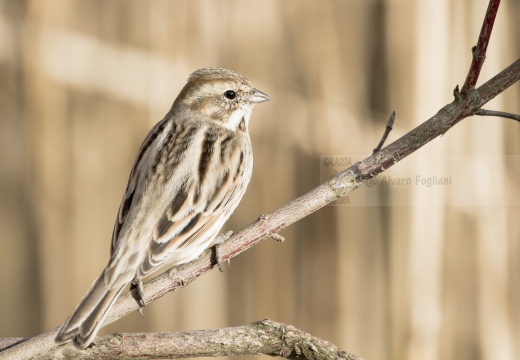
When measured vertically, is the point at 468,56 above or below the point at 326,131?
above

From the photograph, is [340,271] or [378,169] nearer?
[378,169]

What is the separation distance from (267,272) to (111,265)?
162 centimetres

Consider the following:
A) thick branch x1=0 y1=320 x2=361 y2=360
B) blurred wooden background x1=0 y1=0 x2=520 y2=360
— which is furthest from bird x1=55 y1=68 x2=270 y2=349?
blurred wooden background x1=0 y1=0 x2=520 y2=360

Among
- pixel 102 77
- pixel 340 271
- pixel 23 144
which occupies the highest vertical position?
pixel 102 77

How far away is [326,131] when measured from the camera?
3.41 m

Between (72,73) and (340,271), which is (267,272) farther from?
(72,73)

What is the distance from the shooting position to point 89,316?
163 centimetres

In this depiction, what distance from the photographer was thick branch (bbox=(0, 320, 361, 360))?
141 centimetres

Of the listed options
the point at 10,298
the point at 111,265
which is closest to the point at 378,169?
the point at 111,265

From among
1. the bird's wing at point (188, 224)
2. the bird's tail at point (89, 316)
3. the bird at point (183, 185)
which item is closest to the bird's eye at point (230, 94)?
the bird at point (183, 185)

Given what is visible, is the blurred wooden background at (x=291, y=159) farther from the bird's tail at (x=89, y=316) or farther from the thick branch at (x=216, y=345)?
the thick branch at (x=216, y=345)

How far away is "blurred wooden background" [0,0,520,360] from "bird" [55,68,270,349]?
99 centimetres

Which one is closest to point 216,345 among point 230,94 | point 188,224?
point 188,224

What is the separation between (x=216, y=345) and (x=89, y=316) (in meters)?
0.36
